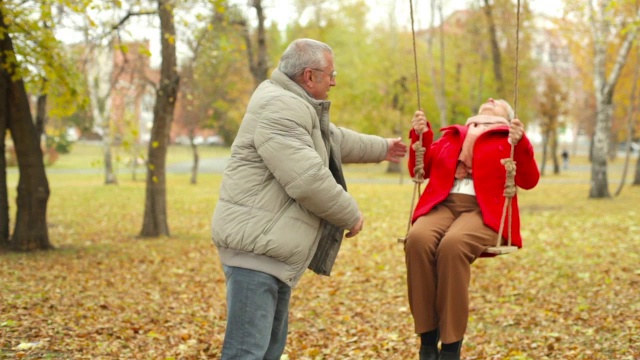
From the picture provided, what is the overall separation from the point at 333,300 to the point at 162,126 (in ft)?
20.0

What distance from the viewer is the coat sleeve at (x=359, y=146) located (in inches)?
182

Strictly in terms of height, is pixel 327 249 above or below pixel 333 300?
above

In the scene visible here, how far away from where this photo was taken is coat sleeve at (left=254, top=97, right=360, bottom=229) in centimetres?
362

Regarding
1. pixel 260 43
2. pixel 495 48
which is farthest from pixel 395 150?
pixel 495 48

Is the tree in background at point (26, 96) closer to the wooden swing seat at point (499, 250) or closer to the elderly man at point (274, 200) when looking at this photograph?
the elderly man at point (274, 200)

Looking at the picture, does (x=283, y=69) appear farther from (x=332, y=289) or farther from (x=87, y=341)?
(x=332, y=289)

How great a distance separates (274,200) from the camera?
146 inches

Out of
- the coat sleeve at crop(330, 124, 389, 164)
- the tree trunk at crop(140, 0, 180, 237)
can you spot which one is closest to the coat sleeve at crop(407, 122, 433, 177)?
the coat sleeve at crop(330, 124, 389, 164)

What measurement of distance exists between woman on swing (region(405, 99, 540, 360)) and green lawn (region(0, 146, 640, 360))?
143 centimetres

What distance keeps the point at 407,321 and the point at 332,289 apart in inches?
80.7

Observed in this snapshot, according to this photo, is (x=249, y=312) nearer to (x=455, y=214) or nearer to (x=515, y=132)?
(x=455, y=214)

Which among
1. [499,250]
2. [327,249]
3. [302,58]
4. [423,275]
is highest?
[302,58]

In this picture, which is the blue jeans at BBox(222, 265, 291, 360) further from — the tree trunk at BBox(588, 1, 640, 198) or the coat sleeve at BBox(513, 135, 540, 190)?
the tree trunk at BBox(588, 1, 640, 198)

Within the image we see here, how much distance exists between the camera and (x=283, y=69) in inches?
Answer: 154
